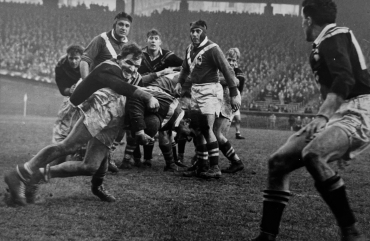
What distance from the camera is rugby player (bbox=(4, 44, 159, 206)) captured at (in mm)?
4031

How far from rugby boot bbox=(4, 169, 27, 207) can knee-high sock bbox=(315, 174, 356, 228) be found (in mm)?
2272

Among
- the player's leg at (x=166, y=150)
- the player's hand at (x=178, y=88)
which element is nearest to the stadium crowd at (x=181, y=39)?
the player's hand at (x=178, y=88)

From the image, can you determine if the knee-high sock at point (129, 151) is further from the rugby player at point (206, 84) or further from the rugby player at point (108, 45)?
the rugby player at point (206, 84)

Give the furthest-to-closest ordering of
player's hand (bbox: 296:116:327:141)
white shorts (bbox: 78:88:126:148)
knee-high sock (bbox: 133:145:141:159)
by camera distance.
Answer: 1. knee-high sock (bbox: 133:145:141:159)
2. white shorts (bbox: 78:88:126:148)
3. player's hand (bbox: 296:116:327:141)

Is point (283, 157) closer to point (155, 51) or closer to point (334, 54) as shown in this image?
point (334, 54)

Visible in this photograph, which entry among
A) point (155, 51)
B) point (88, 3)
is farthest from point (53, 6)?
point (155, 51)

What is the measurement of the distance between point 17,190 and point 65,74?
262cm

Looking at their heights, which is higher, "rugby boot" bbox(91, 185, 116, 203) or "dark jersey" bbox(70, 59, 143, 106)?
"dark jersey" bbox(70, 59, 143, 106)

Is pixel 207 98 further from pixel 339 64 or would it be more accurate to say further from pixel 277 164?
pixel 339 64

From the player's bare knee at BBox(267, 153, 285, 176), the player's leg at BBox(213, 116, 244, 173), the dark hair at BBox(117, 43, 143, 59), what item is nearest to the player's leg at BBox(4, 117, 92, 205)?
the dark hair at BBox(117, 43, 143, 59)

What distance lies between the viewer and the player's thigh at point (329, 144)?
2941mm

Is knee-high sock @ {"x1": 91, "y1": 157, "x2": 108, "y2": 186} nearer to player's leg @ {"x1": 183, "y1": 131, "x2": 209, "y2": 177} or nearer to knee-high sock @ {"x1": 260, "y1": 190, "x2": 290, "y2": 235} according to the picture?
knee-high sock @ {"x1": 260, "y1": 190, "x2": 290, "y2": 235}

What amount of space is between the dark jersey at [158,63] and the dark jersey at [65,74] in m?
0.92

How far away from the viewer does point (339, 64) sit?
9.73 ft
